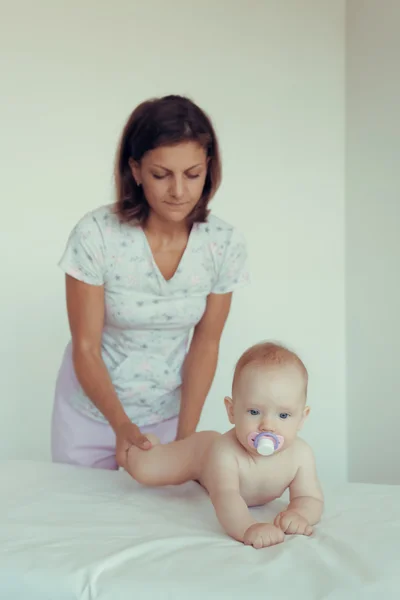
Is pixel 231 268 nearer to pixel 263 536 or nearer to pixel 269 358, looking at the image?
pixel 269 358

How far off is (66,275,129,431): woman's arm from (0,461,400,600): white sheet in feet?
0.87

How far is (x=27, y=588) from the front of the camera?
112 centimetres

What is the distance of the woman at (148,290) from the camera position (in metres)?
1.76

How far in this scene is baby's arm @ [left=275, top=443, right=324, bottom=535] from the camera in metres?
1.31

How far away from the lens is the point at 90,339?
1811 millimetres

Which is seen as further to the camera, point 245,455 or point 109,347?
point 109,347

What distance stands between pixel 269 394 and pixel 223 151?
6.05 feet

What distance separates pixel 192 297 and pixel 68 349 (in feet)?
1.19

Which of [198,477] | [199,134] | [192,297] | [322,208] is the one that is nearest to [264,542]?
[198,477]

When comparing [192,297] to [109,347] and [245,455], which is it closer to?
[109,347]

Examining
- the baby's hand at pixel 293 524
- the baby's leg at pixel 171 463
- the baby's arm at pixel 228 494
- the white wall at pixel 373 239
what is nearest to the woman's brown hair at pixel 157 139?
the baby's leg at pixel 171 463

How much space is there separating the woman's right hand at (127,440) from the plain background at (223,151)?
1183mm

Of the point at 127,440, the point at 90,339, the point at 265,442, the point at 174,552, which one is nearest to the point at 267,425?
the point at 265,442

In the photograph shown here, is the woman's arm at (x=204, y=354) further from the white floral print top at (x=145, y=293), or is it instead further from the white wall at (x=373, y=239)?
the white wall at (x=373, y=239)
